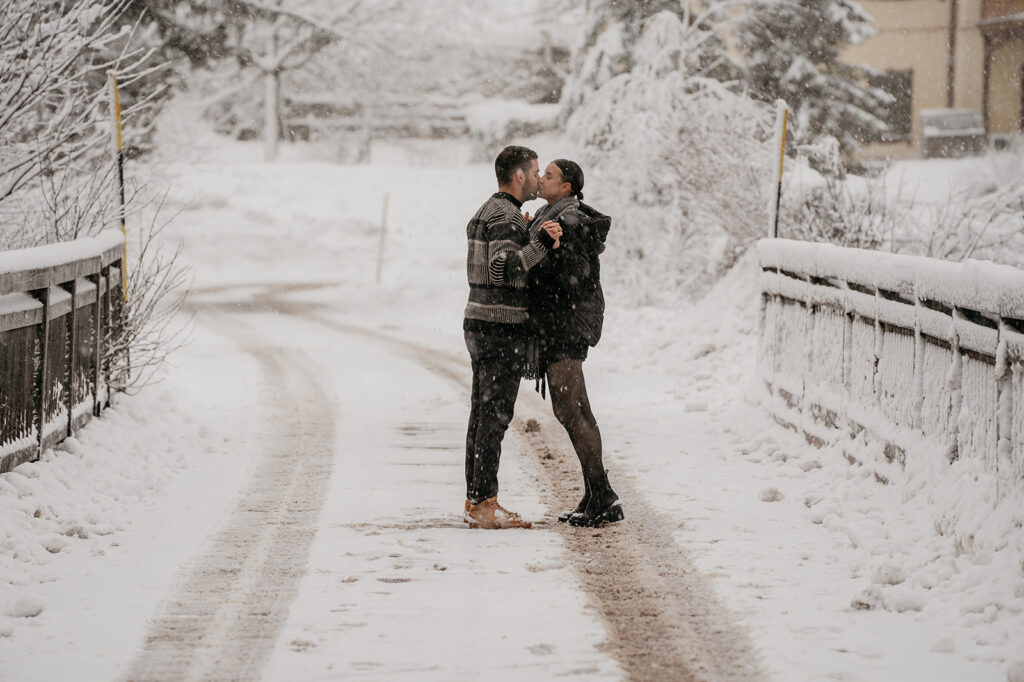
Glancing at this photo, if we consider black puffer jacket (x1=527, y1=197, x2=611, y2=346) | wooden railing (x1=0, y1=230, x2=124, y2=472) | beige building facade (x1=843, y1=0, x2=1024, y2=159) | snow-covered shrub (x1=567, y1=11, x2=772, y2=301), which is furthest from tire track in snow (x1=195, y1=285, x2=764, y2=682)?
beige building facade (x1=843, y1=0, x2=1024, y2=159)

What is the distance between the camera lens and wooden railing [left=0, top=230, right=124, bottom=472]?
684cm

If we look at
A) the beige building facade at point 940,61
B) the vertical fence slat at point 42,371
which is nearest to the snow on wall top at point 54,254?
the vertical fence slat at point 42,371

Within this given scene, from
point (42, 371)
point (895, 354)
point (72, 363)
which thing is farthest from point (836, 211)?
point (42, 371)

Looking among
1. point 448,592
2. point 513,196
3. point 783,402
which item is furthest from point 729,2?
point 448,592

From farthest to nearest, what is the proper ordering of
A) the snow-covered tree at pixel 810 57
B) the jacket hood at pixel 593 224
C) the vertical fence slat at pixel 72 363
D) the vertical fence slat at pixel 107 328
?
1. the snow-covered tree at pixel 810 57
2. the vertical fence slat at pixel 107 328
3. the vertical fence slat at pixel 72 363
4. the jacket hood at pixel 593 224

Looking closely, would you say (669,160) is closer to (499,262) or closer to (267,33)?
(499,262)

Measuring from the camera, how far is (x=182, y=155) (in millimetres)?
19656

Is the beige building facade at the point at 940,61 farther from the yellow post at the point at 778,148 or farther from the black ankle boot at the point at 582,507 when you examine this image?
the black ankle boot at the point at 582,507

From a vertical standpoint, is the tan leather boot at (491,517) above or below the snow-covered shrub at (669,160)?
below

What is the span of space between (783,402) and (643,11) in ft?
66.5

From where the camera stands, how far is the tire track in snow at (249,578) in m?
4.57

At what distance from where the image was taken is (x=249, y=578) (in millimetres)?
5664

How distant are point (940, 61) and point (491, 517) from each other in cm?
3208

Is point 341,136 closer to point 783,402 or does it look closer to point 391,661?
point 783,402
